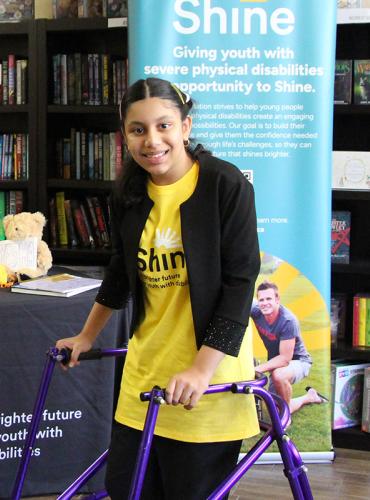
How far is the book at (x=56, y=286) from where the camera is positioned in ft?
8.21

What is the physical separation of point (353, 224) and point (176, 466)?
7.18ft

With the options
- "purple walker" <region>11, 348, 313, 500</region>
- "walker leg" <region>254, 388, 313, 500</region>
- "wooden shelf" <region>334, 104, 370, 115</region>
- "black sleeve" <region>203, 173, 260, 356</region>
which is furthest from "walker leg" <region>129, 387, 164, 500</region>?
"wooden shelf" <region>334, 104, 370, 115</region>

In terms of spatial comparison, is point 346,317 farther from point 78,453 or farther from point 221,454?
point 221,454

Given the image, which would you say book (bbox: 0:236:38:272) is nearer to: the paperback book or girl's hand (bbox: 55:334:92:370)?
girl's hand (bbox: 55:334:92:370)

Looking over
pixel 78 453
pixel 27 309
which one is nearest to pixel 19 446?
pixel 78 453

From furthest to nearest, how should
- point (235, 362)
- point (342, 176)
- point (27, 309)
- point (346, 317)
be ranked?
1. point (346, 317)
2. point (342, 176)
3. point (27, 309)
4. point (235, 362)

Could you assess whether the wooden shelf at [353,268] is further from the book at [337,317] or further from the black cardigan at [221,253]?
the black cardigan at [221,253]

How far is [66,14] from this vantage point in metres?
3.55

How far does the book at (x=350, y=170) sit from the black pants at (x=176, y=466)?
1798 mm

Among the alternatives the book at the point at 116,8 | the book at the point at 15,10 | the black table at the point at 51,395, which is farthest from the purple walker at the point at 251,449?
the book at the point at 15,10

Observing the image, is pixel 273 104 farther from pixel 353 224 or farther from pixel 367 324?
pixel 367 324

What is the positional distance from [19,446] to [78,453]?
0.20 meters

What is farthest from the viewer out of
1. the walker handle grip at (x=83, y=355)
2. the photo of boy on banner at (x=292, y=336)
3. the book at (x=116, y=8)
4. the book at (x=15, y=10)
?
the book at (x=15, y=10)

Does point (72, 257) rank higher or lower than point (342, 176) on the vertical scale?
lower
